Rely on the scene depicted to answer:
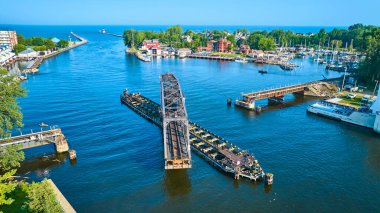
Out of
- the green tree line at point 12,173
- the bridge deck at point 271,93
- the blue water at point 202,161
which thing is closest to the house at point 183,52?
the blue water at point 202,161

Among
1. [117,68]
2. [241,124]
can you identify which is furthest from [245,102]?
[117,68]

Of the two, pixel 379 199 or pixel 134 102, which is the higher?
pixel 134 102

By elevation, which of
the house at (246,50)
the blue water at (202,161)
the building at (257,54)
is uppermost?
the house at (246,50)

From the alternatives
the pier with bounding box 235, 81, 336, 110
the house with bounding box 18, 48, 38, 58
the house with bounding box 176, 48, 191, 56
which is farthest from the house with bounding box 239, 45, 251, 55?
the house with bounding box 18, 48, 38, 58

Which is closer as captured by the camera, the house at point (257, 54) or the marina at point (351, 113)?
the marina at point (351, 113)

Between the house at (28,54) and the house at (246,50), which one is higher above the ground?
the house at (246,50)

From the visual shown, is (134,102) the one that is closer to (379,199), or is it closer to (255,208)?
(255,208)

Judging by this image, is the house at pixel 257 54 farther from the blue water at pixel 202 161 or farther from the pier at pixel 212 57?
the blue water at pixel 202 161
